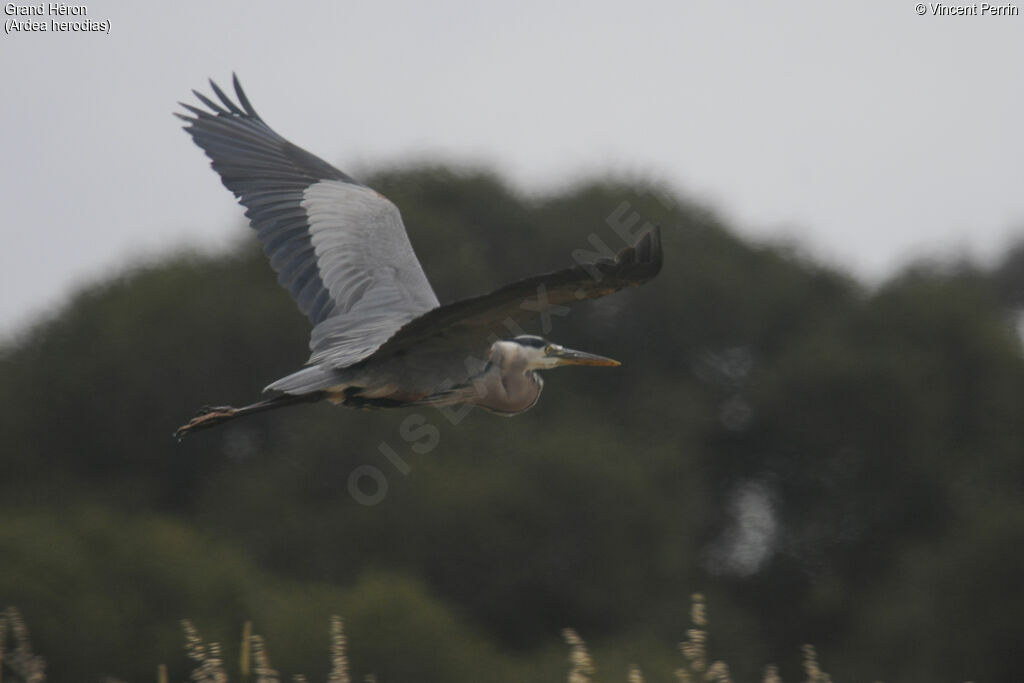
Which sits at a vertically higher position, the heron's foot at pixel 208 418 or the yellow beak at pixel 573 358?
the yellow beak at pixel 573 358

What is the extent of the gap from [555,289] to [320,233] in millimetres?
2336

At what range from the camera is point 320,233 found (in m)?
6.50

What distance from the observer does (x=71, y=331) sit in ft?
63.8

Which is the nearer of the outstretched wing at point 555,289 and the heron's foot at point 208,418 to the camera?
the outstretched wing at point 555,289

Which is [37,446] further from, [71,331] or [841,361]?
[841,361]

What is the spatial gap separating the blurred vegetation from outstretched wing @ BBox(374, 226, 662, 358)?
8738mm

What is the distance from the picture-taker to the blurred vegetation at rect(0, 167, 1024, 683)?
1480 centimetres

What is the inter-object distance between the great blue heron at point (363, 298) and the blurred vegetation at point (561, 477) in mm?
7471

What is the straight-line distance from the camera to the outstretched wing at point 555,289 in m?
4.32

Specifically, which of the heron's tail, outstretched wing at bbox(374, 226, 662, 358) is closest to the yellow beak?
the heron's tail

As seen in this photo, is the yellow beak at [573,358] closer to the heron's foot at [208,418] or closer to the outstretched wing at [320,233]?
the outstretched wing at [320,233]

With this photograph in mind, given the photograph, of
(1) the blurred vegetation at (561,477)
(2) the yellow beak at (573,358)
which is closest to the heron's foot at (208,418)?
(2) the yellow beak at (573,358)

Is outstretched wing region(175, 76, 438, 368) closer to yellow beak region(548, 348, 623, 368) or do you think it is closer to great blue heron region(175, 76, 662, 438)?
great blue heron region(175, 76, 662, 438)

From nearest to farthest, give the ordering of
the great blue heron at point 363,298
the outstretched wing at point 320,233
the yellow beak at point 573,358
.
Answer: the great blue heron at point 363,298
the outstretched wing at point 320,233
the yellow beak at point 573,358
